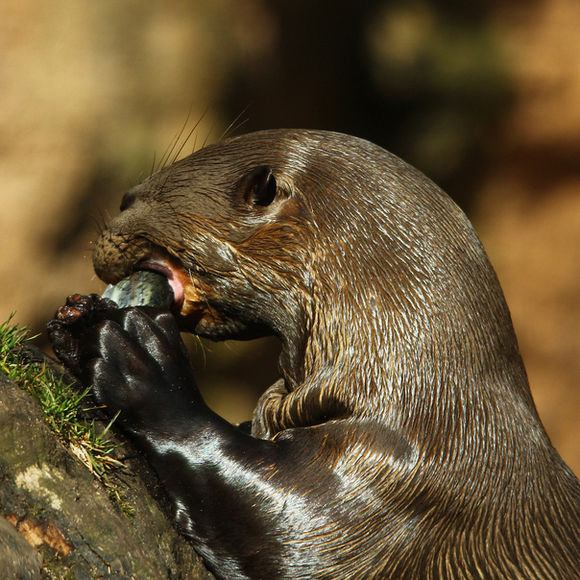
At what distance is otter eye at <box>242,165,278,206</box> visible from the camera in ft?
8.45

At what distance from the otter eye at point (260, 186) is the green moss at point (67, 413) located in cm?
85

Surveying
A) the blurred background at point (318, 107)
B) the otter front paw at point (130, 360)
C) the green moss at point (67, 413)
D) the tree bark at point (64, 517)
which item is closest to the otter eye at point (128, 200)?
the otter front paw at point (130, 360)

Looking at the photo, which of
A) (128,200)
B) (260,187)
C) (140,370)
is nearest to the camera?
(140,370)

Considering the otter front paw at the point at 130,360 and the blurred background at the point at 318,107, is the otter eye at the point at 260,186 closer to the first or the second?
the otter front paw at the point at 130,360

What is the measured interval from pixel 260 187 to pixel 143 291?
20.5 inches

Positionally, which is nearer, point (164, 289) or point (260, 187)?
point (260, 187)

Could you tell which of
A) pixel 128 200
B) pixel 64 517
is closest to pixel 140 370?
pixel 64 517

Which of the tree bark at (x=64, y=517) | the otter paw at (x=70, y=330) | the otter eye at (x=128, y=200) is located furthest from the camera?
the otter eye at (x=128, y=200)

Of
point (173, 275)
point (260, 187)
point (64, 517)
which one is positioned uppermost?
point (260, 187)

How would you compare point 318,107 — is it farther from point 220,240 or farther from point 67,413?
point 67,413

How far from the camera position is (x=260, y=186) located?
2592 mm

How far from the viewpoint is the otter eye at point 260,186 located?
258 cm

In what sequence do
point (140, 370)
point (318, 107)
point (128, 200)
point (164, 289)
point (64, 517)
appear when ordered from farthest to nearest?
1. point (318, 107)
2. point (128, 200)
3. point (164, 289)
4. point (140, 370)
5. point (64, 517)

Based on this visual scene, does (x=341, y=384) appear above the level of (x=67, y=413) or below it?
above
